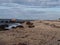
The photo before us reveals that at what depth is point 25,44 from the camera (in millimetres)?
5023

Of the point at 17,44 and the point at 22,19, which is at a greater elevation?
the point at 17,44

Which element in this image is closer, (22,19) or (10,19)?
(10,19)

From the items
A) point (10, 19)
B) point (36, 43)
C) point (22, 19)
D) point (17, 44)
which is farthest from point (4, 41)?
point (22, 19)

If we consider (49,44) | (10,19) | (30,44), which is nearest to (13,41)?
(30,44)

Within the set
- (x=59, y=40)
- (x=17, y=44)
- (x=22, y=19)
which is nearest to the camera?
(x=17, y=44)

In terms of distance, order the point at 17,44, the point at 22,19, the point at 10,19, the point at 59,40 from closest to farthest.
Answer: the point at 17,44 < the point at 59,40 < the point at 10,19 < the point at 22,19

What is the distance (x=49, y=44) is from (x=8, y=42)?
109 centimetres

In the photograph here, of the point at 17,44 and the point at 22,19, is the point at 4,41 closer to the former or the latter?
the point at 17,44

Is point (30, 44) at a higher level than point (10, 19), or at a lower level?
higher

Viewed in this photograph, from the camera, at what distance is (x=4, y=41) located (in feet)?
17.6

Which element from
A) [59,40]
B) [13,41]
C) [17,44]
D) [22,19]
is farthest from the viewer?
[22,19]

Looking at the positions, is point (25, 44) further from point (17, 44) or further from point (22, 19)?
point (22, 19)

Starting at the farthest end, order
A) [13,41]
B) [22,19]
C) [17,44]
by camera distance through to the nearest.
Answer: [22,19] → [13,41] → [17,44]

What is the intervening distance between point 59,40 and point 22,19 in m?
10.1
